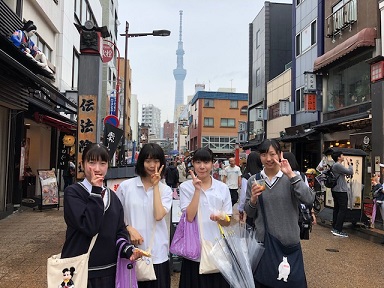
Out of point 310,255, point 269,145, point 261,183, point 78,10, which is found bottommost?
point 310,255

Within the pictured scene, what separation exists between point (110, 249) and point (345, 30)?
1678 centimetres

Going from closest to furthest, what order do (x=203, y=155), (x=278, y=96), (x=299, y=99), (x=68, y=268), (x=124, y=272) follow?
(x=68, y=268)
(x=124, y=272)
(x=203, y=155)
(x=299, y=99)
(x=278, y=96)

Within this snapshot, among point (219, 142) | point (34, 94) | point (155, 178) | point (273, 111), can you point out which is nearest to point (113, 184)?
point (155, 178)

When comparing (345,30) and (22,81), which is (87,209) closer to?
(22,81)

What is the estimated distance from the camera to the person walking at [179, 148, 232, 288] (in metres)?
3.07

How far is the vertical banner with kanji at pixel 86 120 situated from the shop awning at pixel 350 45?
37.6ft

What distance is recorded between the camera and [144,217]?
9.52ft

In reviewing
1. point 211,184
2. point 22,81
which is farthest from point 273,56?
point 211,184

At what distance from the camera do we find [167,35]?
1781 centimetres

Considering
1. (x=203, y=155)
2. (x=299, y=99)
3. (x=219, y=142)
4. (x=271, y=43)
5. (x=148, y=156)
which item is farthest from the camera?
(x=219, y=142)

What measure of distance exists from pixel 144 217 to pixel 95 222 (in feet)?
1.96

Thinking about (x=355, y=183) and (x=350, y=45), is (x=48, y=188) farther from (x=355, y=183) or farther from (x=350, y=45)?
(x=350, y=45)

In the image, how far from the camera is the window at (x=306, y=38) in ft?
64.0

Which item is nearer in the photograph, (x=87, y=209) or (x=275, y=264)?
(x=87, y=209)
